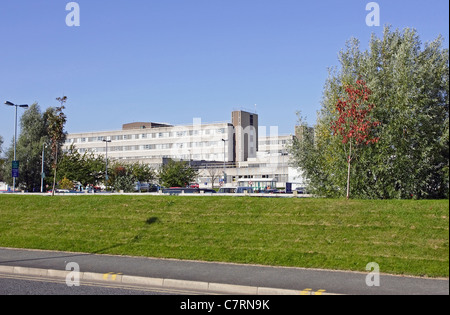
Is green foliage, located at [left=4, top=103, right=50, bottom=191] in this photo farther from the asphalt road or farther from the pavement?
Result: the asphalt road

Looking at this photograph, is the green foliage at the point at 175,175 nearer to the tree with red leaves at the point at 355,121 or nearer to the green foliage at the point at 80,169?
the green foliage at the point at 80,169

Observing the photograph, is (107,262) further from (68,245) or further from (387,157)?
(387,157)

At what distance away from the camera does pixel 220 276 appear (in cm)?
1123

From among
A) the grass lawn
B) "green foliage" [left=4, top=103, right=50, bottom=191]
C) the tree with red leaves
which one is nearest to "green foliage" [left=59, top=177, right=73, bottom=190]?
"green foliage" [left=4, top=103, right=50, bottom=191]

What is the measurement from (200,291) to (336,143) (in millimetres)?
14171

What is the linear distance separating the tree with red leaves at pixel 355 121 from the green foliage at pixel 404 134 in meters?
0.43

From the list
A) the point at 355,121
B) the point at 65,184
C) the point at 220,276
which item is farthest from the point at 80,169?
the point at 220,276

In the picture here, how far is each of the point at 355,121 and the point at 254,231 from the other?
7.62m

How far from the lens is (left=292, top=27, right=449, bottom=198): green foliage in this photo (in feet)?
67.9

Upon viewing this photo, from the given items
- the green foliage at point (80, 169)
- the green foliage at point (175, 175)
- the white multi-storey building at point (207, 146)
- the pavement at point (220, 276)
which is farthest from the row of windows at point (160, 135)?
the pavement at point (220, 276)

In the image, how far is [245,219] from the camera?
55.8ft

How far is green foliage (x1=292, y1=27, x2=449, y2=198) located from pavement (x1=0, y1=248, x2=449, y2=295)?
10.2m

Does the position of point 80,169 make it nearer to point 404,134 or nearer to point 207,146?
point 207,146

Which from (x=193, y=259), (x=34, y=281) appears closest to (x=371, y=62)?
(x=193, y=259)
